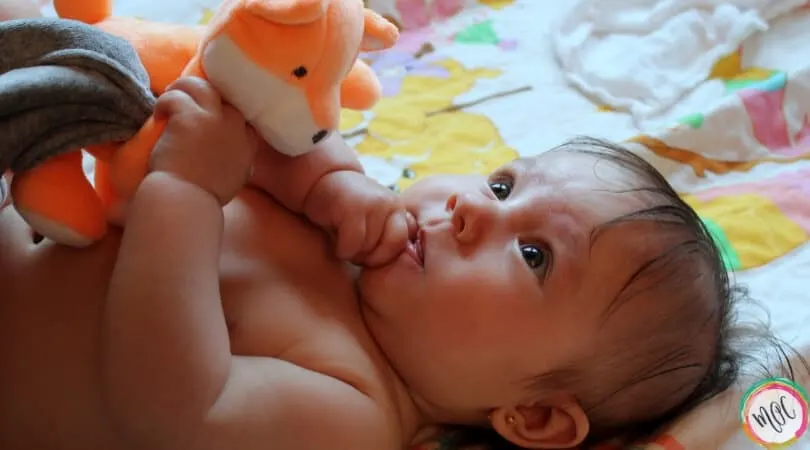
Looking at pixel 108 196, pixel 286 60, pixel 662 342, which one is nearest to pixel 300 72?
pixel 286 60

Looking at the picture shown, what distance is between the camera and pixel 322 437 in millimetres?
819

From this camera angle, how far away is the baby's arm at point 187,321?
0.74 meters

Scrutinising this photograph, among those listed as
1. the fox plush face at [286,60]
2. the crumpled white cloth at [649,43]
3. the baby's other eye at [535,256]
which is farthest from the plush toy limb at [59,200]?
the crumpled white cloth at [649,43]

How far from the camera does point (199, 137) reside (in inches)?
30.2

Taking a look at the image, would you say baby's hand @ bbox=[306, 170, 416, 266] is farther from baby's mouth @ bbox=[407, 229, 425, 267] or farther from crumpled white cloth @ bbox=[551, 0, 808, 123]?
crumpled white cloth @ bbox=[551, 0, 808, 123]

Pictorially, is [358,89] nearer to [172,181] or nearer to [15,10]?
[172,181]

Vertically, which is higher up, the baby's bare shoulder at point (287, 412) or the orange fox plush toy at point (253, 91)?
the orange fox plush toy at point (253, 91)

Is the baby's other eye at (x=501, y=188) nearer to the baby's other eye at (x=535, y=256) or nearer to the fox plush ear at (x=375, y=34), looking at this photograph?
the baby's other eye at (x=535, y=256)

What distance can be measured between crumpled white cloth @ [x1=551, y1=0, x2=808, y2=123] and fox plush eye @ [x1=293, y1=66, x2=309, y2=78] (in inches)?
31.8

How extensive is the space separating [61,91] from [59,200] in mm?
93

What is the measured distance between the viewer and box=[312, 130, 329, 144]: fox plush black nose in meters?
0.80

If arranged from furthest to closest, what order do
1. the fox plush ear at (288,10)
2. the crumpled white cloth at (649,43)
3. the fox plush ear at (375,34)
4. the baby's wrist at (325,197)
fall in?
the crumpled white cloth at (649,43) < the baby's wrist at (325,197) < the fox plush ear at (375,34) < the fox plush ear at (288,10)

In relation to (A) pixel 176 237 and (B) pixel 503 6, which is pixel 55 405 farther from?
(B) pixel 503 6

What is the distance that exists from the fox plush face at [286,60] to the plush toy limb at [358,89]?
0.32 feet
